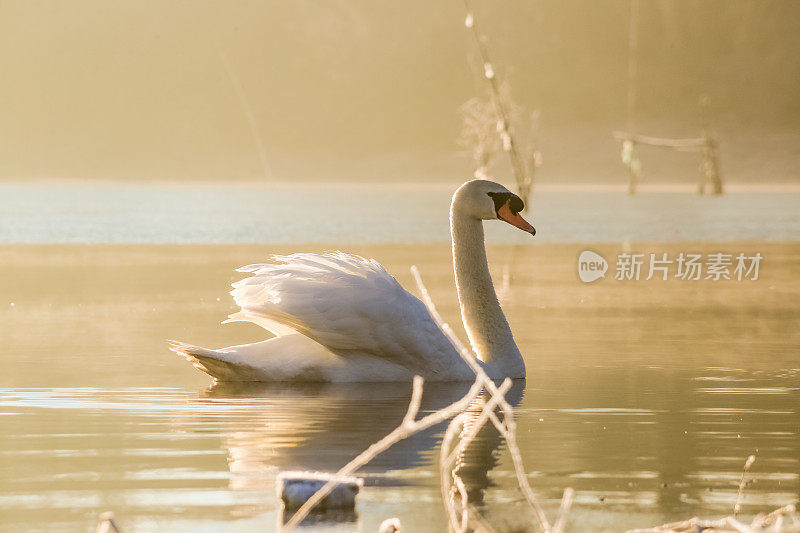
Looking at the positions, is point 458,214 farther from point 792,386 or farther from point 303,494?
point 303,494

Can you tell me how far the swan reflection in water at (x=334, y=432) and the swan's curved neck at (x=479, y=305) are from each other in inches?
9.4

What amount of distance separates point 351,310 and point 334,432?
1698mm

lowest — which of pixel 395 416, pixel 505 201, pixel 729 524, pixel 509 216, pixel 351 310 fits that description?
pixel 729 524

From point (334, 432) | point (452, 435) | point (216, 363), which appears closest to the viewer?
point (452, 435)

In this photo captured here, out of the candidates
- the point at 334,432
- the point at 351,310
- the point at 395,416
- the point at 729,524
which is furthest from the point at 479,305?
the point at 729,524

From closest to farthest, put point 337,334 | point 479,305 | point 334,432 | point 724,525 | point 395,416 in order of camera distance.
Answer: point 724,525 → point 334,432 → point 395,416 → point 337,334 → point 479,305

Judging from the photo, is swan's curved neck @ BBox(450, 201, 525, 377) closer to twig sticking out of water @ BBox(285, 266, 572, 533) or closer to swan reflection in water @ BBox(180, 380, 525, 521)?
swan reflection in water @ BBox(180, 380, 525, 521)

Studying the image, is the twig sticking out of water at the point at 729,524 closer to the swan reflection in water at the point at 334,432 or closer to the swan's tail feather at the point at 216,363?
the swan reflection in water at the point at 334,432

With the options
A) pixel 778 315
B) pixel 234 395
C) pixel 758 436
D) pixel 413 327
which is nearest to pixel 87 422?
pixel 234 395

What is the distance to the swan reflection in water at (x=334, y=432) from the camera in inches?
278

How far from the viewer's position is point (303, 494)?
6.18 meters

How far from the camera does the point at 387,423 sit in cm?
866

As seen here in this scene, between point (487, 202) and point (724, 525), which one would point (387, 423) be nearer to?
point (487, 202)

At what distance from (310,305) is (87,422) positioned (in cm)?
170
